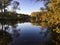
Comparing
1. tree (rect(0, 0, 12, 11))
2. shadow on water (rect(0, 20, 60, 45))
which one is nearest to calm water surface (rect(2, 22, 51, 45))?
shadow on water (rect(0, 20, 60, 45))

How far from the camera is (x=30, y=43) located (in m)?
18.9

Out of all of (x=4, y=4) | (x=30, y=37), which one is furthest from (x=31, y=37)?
(x=4, y=4)

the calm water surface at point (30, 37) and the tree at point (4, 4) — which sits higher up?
the tree at point (4, 4)

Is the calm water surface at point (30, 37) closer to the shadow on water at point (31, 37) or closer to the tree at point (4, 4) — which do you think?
the shadow on water at point (31, 37)

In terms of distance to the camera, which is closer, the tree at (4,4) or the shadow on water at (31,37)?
the shadow on water at (31,37)

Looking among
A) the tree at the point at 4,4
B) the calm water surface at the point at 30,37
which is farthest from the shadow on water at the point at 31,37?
the tree at the point at 4,4

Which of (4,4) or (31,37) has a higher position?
(4,4)

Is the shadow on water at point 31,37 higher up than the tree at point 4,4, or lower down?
lower down

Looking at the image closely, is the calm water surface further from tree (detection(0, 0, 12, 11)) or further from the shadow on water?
tree (detection(0, 0, 12, 11))

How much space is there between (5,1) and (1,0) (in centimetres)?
75

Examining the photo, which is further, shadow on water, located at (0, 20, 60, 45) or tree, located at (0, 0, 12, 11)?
Result: tree, located at (0, 0, 12, 11)

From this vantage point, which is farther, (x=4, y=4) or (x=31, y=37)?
(x=4, y=4)

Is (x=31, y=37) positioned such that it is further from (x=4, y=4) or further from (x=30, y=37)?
(x=4, y=4)

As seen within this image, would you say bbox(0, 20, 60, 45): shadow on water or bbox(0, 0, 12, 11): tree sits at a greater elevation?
bbox(0, 0, 12, 11): tree
